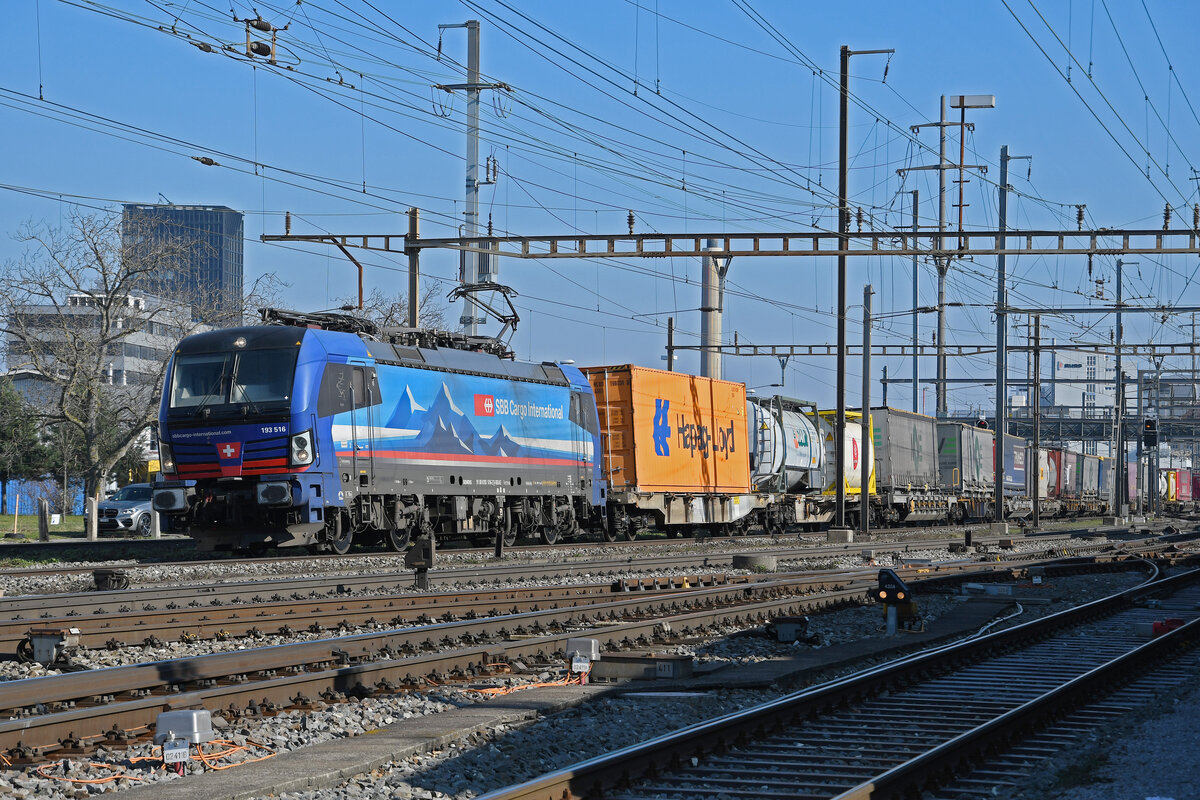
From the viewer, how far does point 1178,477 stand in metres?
128

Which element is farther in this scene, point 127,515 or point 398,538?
point 127,515

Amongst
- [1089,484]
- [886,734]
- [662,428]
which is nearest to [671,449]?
[662,428]

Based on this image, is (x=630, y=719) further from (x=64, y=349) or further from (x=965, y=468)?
(x=965, y=468)

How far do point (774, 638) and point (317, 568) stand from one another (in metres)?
9.88

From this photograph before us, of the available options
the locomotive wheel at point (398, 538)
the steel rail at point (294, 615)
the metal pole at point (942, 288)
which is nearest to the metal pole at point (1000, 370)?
the metal pole at point (942, 288)

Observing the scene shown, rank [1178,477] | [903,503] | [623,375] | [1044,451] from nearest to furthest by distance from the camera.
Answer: [623,375], [903,503], [1044,451], [1178,477]

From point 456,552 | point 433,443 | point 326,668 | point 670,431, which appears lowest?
point 456,552

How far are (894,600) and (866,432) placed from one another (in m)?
22.4

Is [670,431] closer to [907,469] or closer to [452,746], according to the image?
[907,469]

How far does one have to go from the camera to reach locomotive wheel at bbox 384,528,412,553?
23500mm

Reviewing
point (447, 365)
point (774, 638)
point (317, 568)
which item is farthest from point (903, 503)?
point (774, 638)

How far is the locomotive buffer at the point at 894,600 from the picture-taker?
1408 cm

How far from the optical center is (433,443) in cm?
2345

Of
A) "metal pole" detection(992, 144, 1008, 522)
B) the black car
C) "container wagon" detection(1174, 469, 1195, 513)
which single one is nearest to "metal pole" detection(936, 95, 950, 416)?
"metal pole" detection(992, 144, 1008, 522)
